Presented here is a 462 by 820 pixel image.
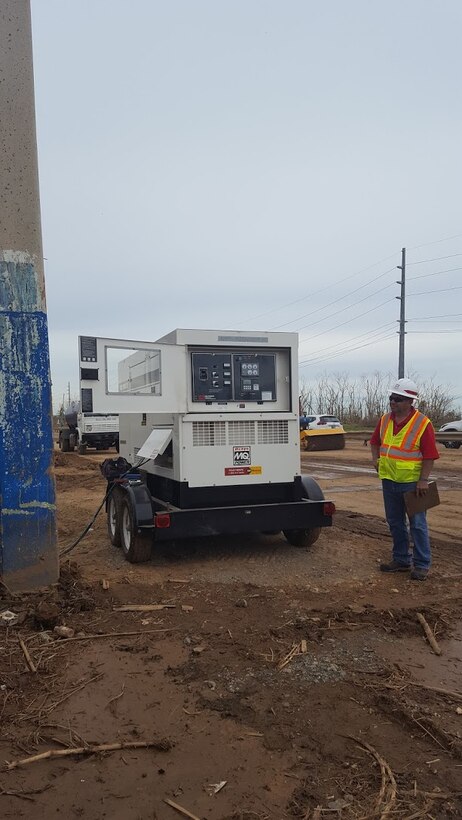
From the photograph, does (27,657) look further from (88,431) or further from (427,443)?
(88,431)

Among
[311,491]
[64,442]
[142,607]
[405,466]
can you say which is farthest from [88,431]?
[142,607]

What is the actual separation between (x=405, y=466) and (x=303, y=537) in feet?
6.21

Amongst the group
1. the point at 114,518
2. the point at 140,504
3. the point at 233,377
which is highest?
the point at 233,377

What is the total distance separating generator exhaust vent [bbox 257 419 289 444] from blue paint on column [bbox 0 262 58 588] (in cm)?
258

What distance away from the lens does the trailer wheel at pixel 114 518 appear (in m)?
8.24

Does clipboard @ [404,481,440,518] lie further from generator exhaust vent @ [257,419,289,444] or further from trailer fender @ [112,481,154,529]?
trailer fender @ [112,481,154,529]

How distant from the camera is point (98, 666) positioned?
4.43 m

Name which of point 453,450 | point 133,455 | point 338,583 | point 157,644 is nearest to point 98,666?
point 157,644

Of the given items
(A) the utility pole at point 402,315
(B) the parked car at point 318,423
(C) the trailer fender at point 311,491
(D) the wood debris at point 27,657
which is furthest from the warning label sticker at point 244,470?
(A) the utility pole at point 402,315

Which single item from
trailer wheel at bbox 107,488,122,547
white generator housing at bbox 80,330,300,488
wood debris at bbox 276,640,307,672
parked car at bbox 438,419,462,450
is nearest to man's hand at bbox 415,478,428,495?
white generator housing at bbox 80,330,300,488

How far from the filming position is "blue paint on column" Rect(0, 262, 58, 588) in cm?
578

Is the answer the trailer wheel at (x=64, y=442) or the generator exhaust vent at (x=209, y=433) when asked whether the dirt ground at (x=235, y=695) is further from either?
the trailer wheel at (x=64, y=442)

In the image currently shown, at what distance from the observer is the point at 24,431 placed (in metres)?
5.84

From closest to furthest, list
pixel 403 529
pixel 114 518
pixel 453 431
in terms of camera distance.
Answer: pixel 403 529, pixel 114 518, pixel 453 431
